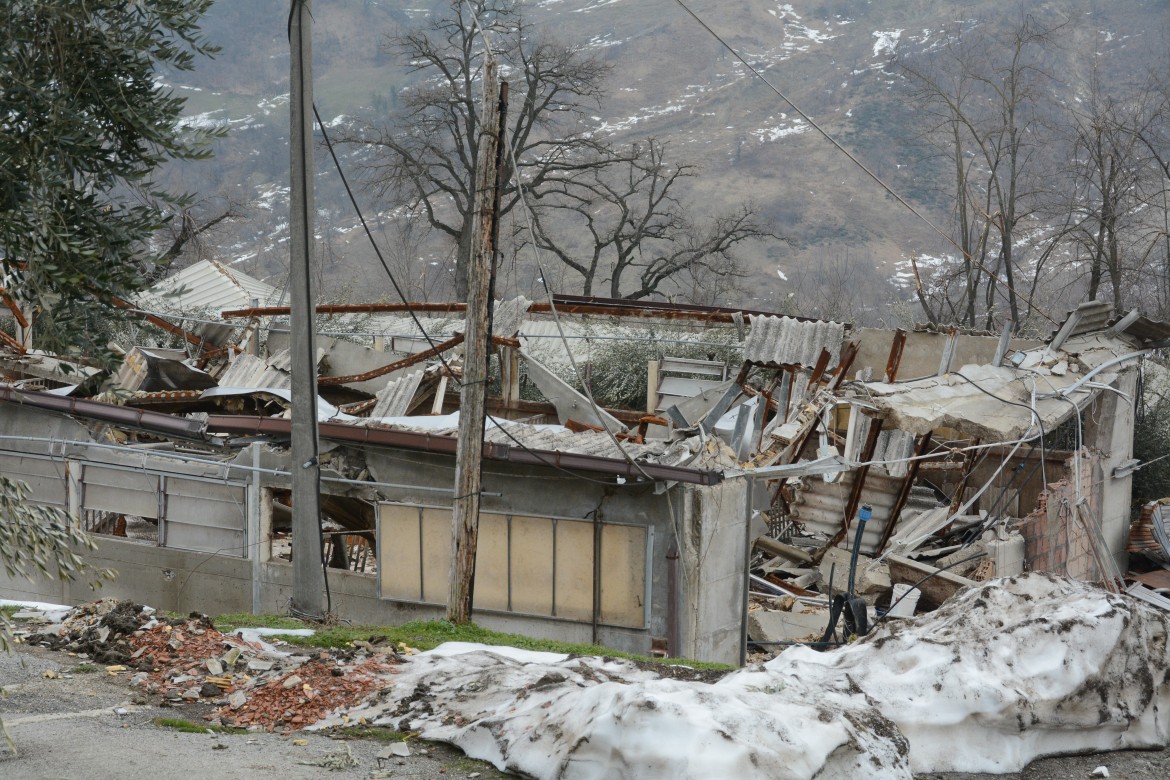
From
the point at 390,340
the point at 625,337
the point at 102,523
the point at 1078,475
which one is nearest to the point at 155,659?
the point at 102,523

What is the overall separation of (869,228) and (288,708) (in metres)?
90.2

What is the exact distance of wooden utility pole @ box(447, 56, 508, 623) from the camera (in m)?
10.1

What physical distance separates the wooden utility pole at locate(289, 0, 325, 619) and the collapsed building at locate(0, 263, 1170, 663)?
1.64 metres

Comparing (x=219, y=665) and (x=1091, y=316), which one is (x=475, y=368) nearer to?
(x=219, y=665)

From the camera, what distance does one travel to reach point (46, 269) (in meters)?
5.46

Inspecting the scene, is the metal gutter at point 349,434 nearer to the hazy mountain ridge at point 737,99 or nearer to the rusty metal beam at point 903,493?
the rusty metal beam at point 903,493

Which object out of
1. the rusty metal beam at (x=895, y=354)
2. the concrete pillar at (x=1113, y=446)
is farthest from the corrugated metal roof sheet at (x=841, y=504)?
the rusty metal beam at (x=895, y=354)

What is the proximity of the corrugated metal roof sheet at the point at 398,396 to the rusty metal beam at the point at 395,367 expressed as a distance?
714 mm

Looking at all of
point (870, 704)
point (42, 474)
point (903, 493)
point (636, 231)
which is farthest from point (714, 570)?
point (636, 231)

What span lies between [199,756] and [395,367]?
1256cm

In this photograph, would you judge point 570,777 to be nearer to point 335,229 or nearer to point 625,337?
point 625,337

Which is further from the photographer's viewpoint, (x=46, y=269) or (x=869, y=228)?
(x=869, y=228)

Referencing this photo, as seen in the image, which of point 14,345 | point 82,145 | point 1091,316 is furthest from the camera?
point 14,345

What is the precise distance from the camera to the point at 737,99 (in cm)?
12506
